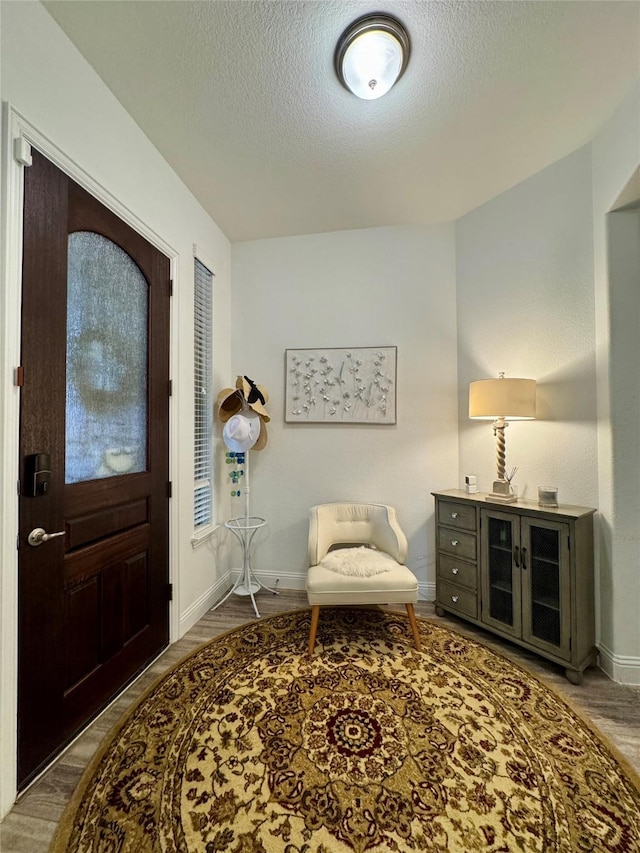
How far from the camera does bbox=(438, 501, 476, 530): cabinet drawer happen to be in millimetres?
2229

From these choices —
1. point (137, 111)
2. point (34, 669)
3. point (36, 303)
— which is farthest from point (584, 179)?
point (34, 669)

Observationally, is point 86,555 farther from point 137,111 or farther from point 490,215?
point 490,215

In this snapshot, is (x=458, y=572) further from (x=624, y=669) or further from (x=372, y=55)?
(x=372, y=55)

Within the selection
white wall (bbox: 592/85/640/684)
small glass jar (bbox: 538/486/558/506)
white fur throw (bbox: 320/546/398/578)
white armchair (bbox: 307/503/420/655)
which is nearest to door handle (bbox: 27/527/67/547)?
white armchair (bbox: 307/503/420/655)

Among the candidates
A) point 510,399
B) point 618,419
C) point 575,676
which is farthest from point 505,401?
point 575,676

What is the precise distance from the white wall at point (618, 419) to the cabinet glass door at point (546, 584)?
27cm

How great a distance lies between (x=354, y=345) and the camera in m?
2.84

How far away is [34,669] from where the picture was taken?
4.13 feet

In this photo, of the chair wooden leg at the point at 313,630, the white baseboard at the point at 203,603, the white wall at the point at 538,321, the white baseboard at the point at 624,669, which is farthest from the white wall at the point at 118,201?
the white baseboard at the point at 624,669

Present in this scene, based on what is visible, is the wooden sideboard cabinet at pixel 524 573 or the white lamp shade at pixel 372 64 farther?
the wooden sideboard cabinet at pixel 524 573

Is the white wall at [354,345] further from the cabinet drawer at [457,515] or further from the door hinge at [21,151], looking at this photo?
the door hinge at [21,151]

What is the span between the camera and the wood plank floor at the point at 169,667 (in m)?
1.10

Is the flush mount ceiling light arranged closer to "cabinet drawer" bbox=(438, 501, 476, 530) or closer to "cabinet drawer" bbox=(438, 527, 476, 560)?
"cabinet drawer" bbox=(438, 501, 476, 530)

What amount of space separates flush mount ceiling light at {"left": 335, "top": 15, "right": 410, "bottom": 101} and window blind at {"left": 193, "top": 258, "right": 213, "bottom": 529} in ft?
4.89
